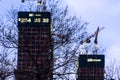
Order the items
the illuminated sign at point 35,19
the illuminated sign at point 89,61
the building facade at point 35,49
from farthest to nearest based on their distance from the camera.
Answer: the illuminated sign at point 89,61 → the illuminated sign at point 35,19 → the building facade at point 35,49

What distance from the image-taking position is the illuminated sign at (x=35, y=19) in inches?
941

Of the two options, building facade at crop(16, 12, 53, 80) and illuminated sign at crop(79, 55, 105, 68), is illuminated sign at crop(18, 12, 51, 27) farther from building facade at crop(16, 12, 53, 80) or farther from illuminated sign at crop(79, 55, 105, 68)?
illuminated sign at crop(79, 55, 105, 68)

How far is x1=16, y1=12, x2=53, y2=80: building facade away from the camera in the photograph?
2238 cm


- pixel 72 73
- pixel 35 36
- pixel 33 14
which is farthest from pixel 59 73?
pixel 33 14

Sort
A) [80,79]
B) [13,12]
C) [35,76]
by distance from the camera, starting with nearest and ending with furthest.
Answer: [35,76], [80,79], [13,12]

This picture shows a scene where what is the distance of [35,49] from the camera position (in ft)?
73.7

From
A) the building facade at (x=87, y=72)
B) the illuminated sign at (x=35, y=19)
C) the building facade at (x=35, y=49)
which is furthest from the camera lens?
the building facade at (x=87, y=72)

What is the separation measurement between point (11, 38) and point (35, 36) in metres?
1.16

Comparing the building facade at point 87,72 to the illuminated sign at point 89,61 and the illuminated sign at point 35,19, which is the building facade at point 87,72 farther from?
the illuminated sign at point 35,19

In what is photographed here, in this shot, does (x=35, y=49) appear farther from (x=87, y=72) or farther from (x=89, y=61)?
(x=89, y=61)

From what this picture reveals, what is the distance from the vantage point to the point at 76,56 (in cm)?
2355

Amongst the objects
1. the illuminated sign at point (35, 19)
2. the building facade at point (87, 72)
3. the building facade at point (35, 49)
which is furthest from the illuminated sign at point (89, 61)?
the illuminated sign at point (35, 19)

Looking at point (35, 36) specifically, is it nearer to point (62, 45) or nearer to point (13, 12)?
point (62, 45)

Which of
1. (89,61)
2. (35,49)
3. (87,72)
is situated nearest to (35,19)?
(35,49)
